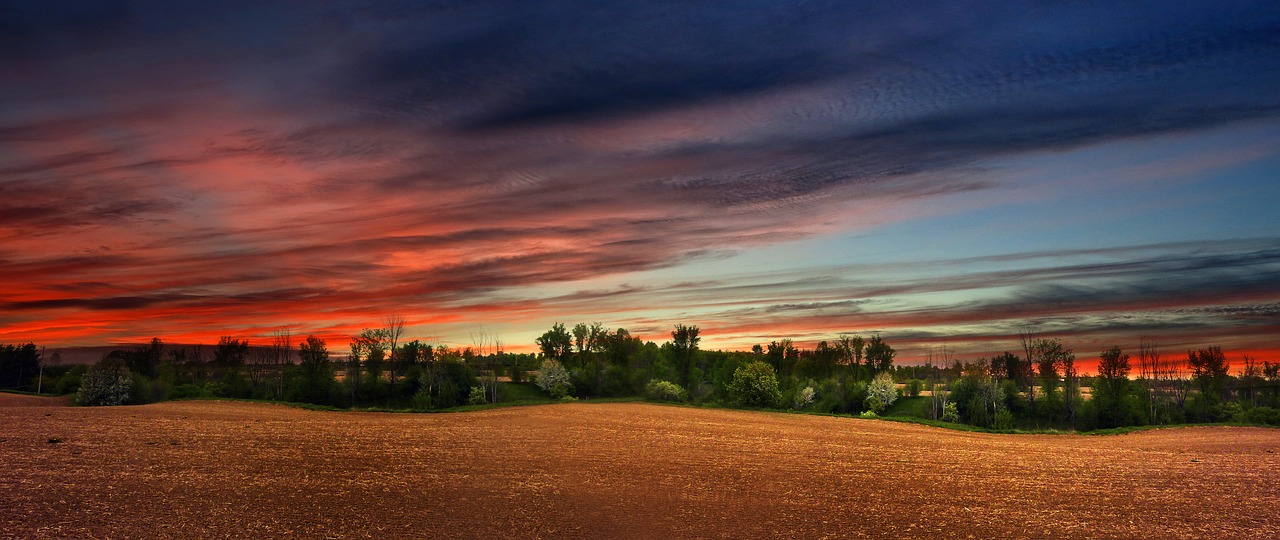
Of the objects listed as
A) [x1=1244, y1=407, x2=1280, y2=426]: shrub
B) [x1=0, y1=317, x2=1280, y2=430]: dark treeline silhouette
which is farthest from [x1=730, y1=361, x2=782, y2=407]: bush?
[x1=1244, y1=407, x2=1280, y2=426]: shrub

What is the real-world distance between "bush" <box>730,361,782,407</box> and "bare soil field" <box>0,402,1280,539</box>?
28.1 metres

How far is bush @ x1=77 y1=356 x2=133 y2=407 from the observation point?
142 ft

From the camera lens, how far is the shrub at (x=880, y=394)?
74750 millimetres

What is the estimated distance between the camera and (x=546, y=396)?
7162 cm

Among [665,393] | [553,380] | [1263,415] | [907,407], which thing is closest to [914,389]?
[907,407]

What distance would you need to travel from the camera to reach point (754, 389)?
60719 mm

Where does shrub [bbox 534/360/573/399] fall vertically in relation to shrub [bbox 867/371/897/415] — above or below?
above

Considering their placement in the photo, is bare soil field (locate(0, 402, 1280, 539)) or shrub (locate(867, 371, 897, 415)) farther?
shrub (locate(867, 371, 897, 415))

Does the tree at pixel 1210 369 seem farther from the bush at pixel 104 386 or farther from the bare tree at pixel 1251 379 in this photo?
the bush at pixel 104 386

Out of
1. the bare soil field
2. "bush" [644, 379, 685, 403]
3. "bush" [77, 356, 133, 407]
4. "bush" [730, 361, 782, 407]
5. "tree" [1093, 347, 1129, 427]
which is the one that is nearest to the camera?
the bare soil field

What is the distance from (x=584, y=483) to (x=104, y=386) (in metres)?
40.4

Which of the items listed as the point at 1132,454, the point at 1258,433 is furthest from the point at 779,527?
the point at 1258,433

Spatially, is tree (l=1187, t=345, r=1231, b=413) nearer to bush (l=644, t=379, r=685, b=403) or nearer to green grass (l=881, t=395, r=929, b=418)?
green grass (l=881, t=395, r=929, b=418)

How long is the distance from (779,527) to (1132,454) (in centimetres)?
2303
